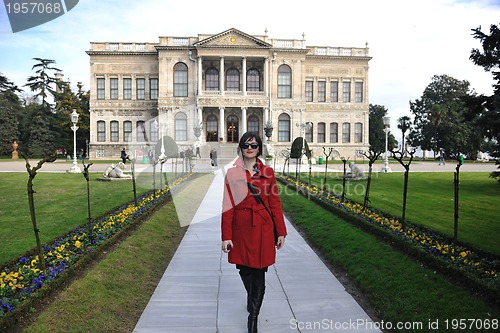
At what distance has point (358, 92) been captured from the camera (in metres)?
52.5

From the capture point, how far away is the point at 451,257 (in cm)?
647

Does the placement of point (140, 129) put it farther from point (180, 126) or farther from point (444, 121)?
point (444, 121)

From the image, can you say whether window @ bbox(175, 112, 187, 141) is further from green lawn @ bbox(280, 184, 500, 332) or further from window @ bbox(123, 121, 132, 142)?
green lawn @ bbox(280, 184, 500, 332)

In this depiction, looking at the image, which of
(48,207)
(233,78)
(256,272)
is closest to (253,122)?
→ (233,78)

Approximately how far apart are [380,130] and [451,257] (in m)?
62.4

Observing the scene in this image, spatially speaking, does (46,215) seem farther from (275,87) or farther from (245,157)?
(275,87)

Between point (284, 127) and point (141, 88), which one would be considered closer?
point (284, 127)

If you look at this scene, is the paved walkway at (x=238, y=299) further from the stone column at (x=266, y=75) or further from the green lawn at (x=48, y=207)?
the stone column at (x=266, y=75)

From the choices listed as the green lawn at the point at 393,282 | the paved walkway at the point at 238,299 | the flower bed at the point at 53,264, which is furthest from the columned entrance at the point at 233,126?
the paved walkway at the point at 238,299

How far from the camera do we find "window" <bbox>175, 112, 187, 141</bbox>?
48.5m

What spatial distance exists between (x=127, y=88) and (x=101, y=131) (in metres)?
6.26

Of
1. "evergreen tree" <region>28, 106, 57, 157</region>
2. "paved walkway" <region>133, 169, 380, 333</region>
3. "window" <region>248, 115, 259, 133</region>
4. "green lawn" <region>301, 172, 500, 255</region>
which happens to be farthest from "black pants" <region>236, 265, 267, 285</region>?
A: "evergreen tree" <region>28, 106, 57, 157</region>

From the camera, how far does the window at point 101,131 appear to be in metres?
50.8

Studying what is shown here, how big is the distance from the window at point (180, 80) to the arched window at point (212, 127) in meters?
4.17
